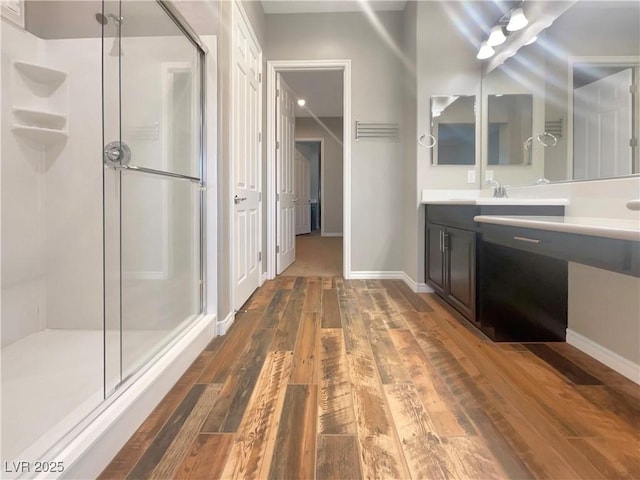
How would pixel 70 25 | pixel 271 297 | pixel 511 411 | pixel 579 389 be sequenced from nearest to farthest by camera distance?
pixel 511 411
pixel 579 389
pixel 70 25
pixel 271 297

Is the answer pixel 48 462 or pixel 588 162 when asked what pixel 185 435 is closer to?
pixel 48 462

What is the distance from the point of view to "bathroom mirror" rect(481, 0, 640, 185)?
1.60 meters

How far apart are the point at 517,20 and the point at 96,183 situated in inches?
123

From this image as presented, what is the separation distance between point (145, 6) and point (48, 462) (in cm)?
193

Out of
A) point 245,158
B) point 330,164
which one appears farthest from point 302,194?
point 245,158

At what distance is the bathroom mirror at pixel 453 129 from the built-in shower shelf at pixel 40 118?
9.09 feet

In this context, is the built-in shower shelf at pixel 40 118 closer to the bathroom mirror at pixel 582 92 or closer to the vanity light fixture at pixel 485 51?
the bathroom mirror at pixel 582 92

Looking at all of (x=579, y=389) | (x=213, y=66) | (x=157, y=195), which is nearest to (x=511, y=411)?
(x=579, y=389)

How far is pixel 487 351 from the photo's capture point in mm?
1827

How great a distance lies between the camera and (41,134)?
6.37 feet

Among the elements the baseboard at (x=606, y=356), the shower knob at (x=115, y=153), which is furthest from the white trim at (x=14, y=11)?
the baseboard at (x=606, y=356)

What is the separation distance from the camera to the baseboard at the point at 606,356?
1.52 m

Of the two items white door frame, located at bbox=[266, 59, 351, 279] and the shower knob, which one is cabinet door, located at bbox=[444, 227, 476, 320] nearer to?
white door frame, located at bbox=[266, 59, 351, 279]

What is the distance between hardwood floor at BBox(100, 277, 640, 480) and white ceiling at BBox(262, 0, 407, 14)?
317 cm
